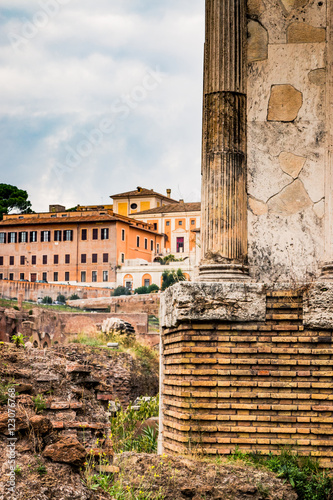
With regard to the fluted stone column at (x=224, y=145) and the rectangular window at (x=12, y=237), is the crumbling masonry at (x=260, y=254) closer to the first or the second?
the fluted stone column at (x=224, y=145)

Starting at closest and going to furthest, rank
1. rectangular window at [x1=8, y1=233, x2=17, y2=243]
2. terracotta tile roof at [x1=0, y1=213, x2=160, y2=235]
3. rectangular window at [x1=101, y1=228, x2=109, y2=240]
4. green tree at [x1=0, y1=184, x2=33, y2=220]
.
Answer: rectangular window at [x1=101, y1=228, x2=109, y2=240], terracotta tile roof at [x1=0, y1=213, x2=160, y2=235], rectangular window at [x1=8, y1=233, x2=17, y2=243], green tree at [x1=0, y1=184, x2=33, y2=220]

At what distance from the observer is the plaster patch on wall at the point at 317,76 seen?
6.57 meters

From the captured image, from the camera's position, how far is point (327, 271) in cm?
626

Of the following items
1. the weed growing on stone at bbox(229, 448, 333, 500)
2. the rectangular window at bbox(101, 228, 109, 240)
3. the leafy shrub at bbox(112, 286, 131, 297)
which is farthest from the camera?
the rectangular window at bbox(101, 228, 109, 240)

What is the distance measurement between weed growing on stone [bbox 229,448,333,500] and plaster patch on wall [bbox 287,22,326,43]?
3.84 m

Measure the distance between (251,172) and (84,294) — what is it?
54880mm

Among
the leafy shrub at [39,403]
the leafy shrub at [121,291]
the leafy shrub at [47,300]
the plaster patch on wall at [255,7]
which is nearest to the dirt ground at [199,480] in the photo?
the leafy shrub at [39,403]

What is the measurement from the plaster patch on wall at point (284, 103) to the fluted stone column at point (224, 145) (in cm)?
29

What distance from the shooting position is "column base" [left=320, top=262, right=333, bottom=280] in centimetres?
621

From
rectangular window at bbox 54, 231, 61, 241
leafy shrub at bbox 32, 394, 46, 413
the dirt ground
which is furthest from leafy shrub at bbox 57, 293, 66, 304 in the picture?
the dirt ground

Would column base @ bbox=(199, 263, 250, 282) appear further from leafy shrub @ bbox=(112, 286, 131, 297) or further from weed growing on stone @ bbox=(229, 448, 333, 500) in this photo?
leafy shrub @ bbox=(112, 286, 131, 297)

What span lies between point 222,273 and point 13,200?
79.6m

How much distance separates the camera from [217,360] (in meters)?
5.89

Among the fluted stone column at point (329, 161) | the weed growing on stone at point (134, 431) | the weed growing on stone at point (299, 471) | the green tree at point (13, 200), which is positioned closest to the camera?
the weed growing on stone at point (299, 471)
